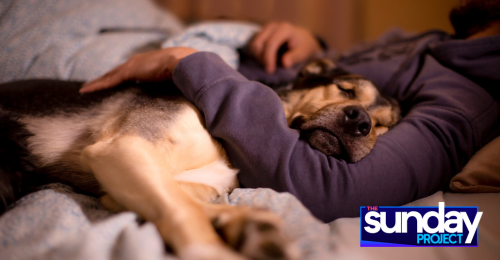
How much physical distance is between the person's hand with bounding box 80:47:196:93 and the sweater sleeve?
163 millimetres

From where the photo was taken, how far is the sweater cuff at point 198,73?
113 cm

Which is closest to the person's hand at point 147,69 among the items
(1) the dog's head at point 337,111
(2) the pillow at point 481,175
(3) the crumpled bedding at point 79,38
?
(3) the crumpled bedding at point 79,38

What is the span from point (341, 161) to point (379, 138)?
282 millimetres

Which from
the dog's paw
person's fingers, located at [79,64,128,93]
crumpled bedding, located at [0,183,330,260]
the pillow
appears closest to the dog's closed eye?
the pillow

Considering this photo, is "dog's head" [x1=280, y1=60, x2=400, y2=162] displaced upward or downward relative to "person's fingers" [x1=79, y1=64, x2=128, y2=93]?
downward

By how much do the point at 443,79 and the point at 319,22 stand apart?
9.28ft

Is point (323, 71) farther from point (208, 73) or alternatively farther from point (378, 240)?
point (378, 240)

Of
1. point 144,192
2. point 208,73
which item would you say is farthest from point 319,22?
point 144,192

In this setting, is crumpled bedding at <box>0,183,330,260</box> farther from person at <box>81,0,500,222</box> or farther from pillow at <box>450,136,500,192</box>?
pillow at <box>450,136,500,192</box>

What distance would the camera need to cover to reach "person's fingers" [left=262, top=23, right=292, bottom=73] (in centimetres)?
205

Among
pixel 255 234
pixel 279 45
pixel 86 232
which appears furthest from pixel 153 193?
pixel 279 45

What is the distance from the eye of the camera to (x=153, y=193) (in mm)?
834

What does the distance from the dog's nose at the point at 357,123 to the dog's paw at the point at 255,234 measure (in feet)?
2.12

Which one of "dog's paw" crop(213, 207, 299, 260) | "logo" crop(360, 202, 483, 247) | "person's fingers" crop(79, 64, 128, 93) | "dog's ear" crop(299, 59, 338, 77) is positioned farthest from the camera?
"dog's ear" crop(299, 59, 338, 77)
